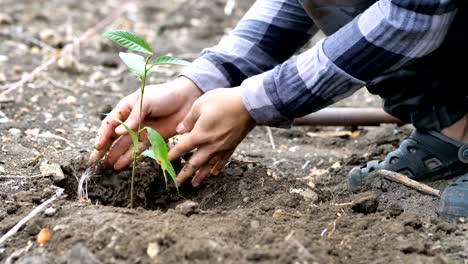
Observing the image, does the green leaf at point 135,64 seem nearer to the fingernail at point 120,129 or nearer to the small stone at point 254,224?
the fingernail at point 120,129

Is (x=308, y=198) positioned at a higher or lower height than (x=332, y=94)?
lower

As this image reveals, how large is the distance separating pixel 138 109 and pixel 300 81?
407 millimetres

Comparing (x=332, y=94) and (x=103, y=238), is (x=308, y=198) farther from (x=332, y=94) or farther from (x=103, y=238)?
(x=103, y=238)

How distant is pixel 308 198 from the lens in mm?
1720

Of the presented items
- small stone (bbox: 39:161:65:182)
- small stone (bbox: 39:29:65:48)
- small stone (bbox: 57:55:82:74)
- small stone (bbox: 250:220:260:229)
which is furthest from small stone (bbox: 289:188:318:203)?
small stone (bbox: 39:29:65:48)

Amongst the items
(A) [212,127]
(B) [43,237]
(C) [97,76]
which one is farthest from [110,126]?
(C) [97,76]

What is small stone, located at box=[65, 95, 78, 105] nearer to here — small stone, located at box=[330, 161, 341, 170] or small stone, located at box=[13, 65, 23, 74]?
small stone, located at box=[13, 65, 23, 74]

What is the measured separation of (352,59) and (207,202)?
0.52 meters

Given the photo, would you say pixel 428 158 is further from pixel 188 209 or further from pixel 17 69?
pixel 17 69

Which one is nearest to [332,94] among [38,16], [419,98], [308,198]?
[308,198]

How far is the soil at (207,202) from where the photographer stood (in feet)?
4.55

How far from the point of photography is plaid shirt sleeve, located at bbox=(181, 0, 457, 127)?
1.54 metres

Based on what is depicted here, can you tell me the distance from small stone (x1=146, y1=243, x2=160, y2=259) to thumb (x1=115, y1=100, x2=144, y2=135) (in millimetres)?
453

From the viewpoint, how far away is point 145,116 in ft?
6.05
